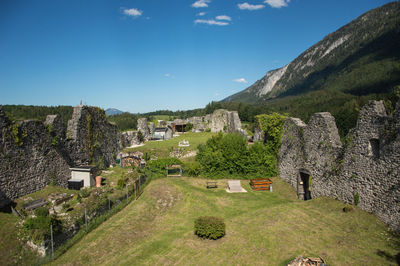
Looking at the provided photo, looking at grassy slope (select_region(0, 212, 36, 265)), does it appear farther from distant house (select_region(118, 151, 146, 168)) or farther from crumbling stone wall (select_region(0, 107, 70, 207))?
distant house (select_region(118, 151, 146, 168))

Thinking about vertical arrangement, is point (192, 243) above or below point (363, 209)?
below

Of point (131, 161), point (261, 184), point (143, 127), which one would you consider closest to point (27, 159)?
point (131, 161)

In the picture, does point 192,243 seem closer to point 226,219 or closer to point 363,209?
point 226,219

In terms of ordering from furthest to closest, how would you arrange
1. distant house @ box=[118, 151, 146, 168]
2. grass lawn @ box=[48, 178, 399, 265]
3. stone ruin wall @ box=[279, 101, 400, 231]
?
distant house @ box=[118, 151, 146, 168], stone ruin wall @ box=[279, 101, 400, 231], grass lawn @ box=[48, 178, 399, 265]

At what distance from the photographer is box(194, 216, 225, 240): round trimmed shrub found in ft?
36.3

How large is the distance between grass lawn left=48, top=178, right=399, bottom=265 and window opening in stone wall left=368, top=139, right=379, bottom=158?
286 cm

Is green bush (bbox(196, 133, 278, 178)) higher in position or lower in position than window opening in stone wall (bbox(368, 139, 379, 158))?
lower

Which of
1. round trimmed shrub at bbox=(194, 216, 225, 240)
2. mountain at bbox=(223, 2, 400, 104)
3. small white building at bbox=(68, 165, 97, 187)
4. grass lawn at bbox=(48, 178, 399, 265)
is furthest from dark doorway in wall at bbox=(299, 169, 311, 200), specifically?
mountain at bbox=(223, 2, 400, 104)

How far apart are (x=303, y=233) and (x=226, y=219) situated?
4.16 metres

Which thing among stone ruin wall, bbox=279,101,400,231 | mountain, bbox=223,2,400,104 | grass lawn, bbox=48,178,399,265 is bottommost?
grass lawn, bbox=48,178,399,265

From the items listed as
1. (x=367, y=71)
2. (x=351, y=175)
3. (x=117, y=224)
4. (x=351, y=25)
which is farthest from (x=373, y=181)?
(x=351, y=25)

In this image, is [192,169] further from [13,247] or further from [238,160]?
[13,247]

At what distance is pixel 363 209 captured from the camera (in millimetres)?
11664

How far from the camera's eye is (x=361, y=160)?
39.1 feet
